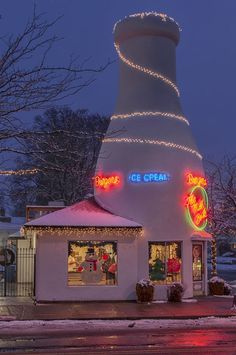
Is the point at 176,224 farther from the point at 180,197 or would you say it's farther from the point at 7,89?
the point at 7,89

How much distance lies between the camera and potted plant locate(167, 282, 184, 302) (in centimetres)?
2284

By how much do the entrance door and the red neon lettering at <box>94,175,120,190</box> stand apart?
428 cm

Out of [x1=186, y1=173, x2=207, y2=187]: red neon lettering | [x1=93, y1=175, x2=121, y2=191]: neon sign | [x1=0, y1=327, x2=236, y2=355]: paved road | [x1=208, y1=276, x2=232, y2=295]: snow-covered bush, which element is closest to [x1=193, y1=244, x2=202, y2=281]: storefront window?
[x1=208, y1=276, x2=232, y2=295]: snow-covered bush

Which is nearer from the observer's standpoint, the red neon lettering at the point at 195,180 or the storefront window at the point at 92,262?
the storefront window at the point at 92,262

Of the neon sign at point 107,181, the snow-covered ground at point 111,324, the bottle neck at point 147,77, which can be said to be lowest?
the snow-covered ground at point 111,324

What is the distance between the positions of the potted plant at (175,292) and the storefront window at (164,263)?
1037mm

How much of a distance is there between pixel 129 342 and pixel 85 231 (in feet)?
32.1

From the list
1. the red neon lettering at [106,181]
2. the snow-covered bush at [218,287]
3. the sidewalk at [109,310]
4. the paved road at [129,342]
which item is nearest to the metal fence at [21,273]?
the sidewalk at [109,310]

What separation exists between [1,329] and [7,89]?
7169 mm

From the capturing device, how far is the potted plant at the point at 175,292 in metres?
22.8

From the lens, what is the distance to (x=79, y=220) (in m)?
23.4

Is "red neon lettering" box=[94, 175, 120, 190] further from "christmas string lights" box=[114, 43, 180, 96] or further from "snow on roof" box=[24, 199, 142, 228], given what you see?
"christmas string lights" box=[114, 43, 180, 96]

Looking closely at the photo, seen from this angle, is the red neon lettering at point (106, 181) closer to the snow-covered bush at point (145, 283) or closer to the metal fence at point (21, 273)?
the snow-covered bush at point (145, 283)

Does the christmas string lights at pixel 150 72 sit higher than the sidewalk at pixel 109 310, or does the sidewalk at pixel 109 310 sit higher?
the christmas string lights at pixel 150 72
